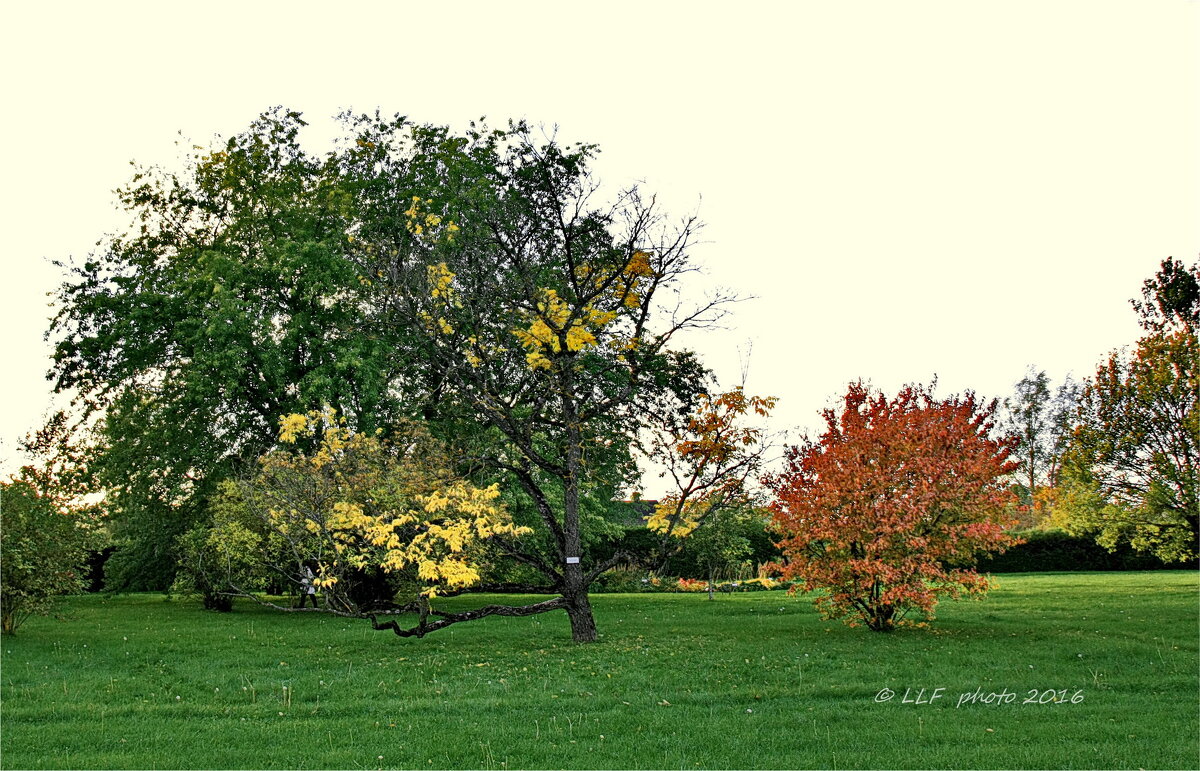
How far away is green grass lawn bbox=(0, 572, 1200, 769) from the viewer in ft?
20.7

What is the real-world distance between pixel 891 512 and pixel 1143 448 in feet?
25.5

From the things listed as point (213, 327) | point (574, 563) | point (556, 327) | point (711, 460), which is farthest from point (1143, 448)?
point (213, 327)

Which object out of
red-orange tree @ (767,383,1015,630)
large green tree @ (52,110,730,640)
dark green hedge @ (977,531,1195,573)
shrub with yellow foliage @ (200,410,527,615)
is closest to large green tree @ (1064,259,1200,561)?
red-orange tree @ (767,383,1015,630)

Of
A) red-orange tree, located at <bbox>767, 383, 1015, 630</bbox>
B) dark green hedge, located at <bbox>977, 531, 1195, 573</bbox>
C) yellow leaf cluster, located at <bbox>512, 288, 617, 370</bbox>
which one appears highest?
yellow leaf cluster, located at <bbox>512, 288, 617, 370</bbox>

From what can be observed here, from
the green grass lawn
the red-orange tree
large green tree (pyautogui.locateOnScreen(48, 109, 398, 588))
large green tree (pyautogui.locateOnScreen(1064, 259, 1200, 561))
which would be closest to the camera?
the green grass lawn

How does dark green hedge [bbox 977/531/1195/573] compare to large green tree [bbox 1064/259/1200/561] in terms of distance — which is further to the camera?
dark green hedge [bbox 977/531/1195/573]

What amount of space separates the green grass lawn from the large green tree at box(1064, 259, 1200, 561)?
302 cm

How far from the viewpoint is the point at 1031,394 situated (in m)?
49.5

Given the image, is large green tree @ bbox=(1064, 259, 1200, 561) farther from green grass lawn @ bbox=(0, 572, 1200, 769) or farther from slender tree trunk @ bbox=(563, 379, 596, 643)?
slender tree trunk @ bbox=(563, 379, 596, 643)

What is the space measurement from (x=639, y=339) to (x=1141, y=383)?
1099cm

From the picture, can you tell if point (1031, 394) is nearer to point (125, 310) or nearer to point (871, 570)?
point (871, 570)

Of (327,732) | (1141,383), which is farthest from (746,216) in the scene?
(327,732)

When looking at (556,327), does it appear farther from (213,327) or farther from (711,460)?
(213,327)

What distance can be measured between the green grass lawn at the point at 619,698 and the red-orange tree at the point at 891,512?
854mm
